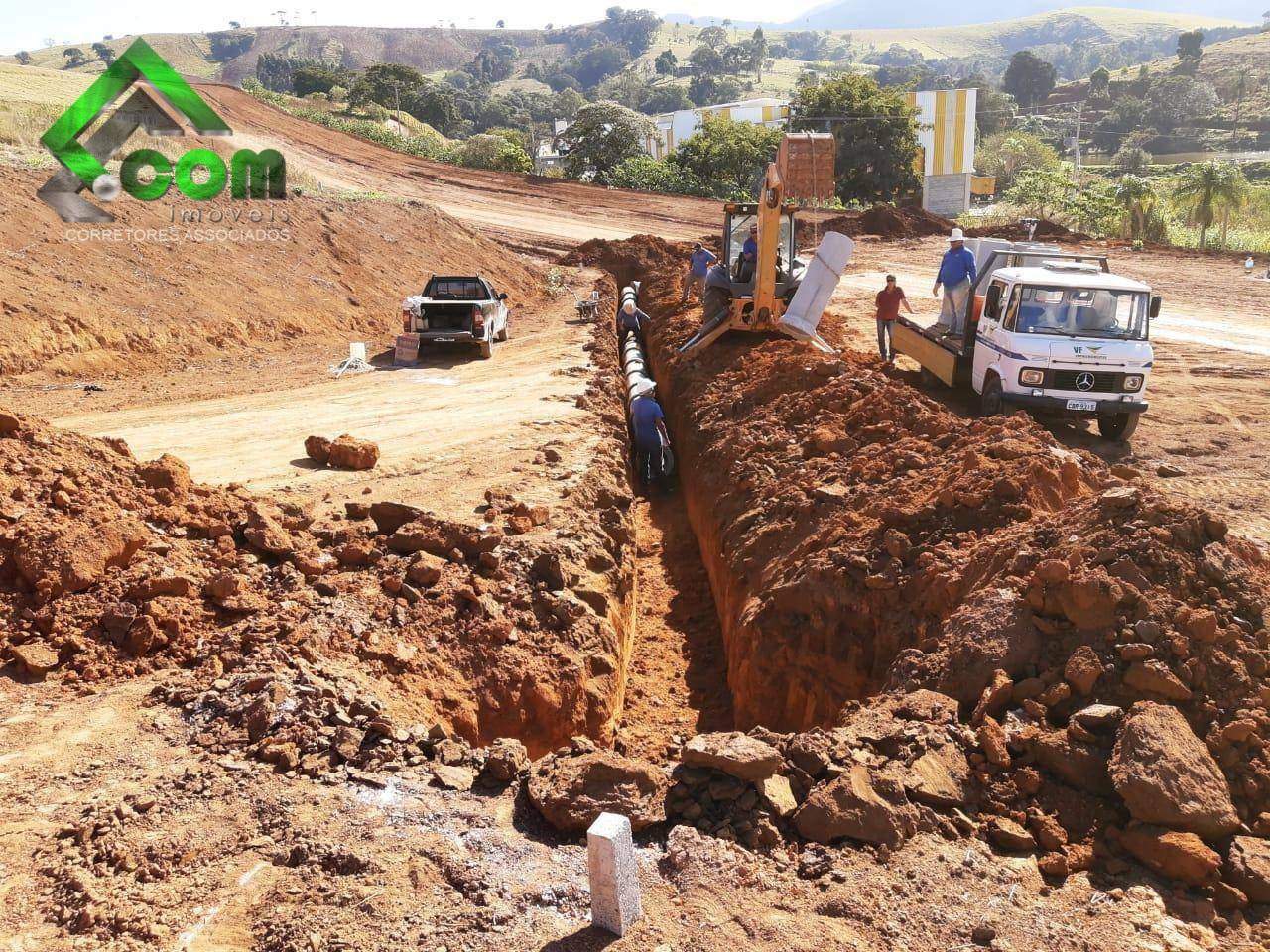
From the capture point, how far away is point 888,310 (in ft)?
54.3

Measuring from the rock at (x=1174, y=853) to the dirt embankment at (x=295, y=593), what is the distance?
13.9 ft

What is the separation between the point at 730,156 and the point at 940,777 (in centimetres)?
4269

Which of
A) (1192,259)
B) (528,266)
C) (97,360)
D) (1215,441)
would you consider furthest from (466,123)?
(1215,441)

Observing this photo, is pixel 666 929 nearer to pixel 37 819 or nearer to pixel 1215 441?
pixel 37 819

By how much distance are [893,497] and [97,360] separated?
14.1m

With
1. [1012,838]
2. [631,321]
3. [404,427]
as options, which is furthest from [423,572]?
[631,321]

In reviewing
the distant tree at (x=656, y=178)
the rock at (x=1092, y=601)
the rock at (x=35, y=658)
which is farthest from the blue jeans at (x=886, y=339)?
the distant tree at (x=656, y=178)

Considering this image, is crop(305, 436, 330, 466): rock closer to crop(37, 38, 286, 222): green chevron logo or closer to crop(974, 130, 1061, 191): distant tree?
crop(37, 38, 286, 222): green chevron logo

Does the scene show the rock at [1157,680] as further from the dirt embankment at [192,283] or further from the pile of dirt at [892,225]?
the pile of dirt at [892,225]

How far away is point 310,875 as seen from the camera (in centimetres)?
459

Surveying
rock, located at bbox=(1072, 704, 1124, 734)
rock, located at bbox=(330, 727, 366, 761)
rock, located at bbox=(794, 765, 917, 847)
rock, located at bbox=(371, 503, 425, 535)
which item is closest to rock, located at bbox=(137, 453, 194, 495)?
rock, located at bbox=(371, 503, 425, 535)

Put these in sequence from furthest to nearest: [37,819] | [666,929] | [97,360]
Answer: [97,360] < [37,819] < [666,929]

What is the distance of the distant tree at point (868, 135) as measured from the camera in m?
43.7

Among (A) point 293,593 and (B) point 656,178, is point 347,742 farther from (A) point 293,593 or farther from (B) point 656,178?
(B) point 656,178
